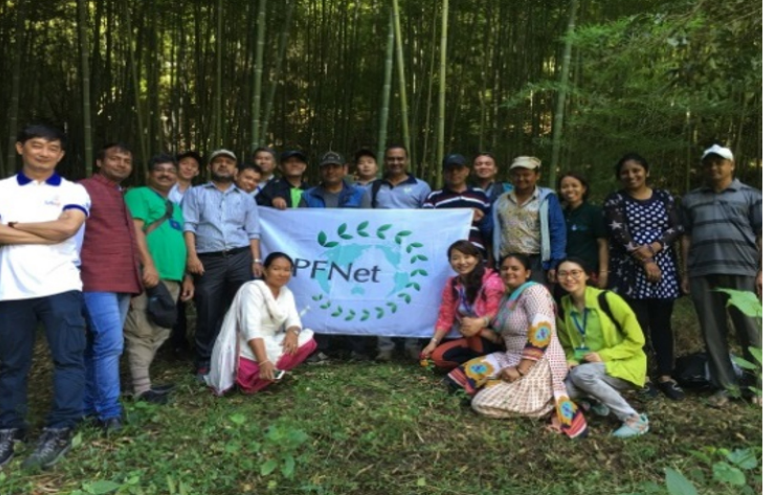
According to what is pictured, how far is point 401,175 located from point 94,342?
2.15 metres

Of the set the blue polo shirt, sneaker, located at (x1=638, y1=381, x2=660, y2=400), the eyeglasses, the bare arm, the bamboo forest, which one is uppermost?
the bamboo forest

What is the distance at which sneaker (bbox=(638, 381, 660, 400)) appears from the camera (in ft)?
12.5

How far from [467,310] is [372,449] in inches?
46.1

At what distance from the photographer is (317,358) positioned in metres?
4.40

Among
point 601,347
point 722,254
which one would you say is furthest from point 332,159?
point 722,254

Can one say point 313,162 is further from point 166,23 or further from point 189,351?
point 189,351

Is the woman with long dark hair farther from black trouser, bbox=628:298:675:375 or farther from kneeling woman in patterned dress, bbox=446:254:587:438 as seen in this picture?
kneeling woman in patterned dress, bbox=446:254:587:438

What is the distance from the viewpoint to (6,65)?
307 inches

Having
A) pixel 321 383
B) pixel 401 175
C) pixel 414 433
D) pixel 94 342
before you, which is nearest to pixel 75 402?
pixel 94 342

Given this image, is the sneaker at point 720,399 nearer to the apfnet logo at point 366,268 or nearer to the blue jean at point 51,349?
the apfnet logo at point 366,268

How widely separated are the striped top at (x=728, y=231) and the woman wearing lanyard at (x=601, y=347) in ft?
1.97

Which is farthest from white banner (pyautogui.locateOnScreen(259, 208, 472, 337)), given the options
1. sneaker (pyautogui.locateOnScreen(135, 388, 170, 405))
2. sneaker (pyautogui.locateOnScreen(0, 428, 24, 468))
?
sneaker (pyautogui.locateOnScreen(0, 428, 24, 468))

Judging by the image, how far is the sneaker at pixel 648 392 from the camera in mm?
3806

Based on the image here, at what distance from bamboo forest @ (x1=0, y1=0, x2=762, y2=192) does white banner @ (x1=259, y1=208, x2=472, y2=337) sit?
1.08 metres
